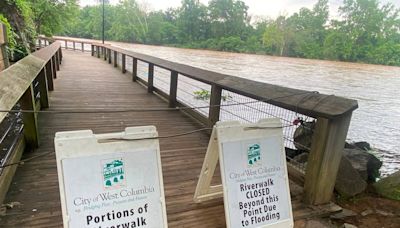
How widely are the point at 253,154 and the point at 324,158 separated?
0.58 metres

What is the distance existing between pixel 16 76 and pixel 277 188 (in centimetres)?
192

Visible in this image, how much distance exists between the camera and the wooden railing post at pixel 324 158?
6.36 feet

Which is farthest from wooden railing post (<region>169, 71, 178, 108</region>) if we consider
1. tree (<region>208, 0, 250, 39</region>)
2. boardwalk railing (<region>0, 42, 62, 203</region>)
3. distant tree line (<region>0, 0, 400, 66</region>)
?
tree (<region>208, 0, 250, 39</region>)

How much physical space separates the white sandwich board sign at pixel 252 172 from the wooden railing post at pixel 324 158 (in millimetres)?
324

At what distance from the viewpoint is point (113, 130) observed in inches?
137

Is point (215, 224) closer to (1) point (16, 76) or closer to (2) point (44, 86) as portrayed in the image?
(1) point (16, 76)

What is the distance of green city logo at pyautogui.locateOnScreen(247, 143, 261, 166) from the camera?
1739 millimetres

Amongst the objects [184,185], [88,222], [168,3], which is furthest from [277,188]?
[168,3]

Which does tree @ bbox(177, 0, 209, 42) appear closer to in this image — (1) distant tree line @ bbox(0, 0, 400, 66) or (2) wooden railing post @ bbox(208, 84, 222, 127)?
(1) distant tree line @ bbox(0, 0, 400, 66)

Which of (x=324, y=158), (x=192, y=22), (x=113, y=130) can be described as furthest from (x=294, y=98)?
(x=192, y=22)

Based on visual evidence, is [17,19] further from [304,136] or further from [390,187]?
[390,187]

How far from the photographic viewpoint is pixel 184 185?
2.30 meters

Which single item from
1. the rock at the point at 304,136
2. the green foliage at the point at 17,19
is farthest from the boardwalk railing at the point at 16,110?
the green foliage at the point at 17,19

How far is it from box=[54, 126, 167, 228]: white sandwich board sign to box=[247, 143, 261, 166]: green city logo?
1.82 ft
